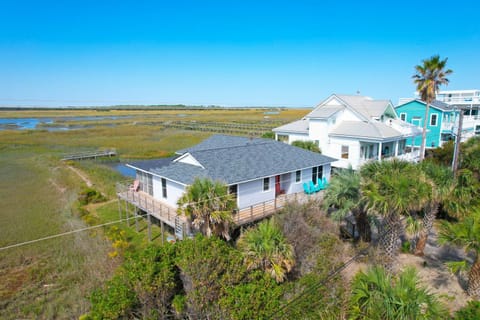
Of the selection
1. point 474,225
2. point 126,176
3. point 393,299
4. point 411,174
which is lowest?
point 126,176

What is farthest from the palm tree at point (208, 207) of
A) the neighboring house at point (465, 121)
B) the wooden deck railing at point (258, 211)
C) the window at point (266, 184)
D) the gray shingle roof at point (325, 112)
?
the neighboring house at point (465, 121)

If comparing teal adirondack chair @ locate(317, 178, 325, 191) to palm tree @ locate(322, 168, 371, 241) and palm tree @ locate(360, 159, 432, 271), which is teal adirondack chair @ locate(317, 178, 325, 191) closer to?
palm tree @ locate(322, 168, 371, 241)

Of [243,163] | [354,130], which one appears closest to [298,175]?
[243,163]

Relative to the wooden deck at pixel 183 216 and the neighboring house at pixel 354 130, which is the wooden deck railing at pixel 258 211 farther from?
the neighboring house at pixel 354 130

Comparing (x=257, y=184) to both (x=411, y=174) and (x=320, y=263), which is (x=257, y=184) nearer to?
(x=320, y=263)

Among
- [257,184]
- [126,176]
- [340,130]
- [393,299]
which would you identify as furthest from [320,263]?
[126,176]

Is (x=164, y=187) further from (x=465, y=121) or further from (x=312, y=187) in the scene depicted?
(x=465, y=121)
